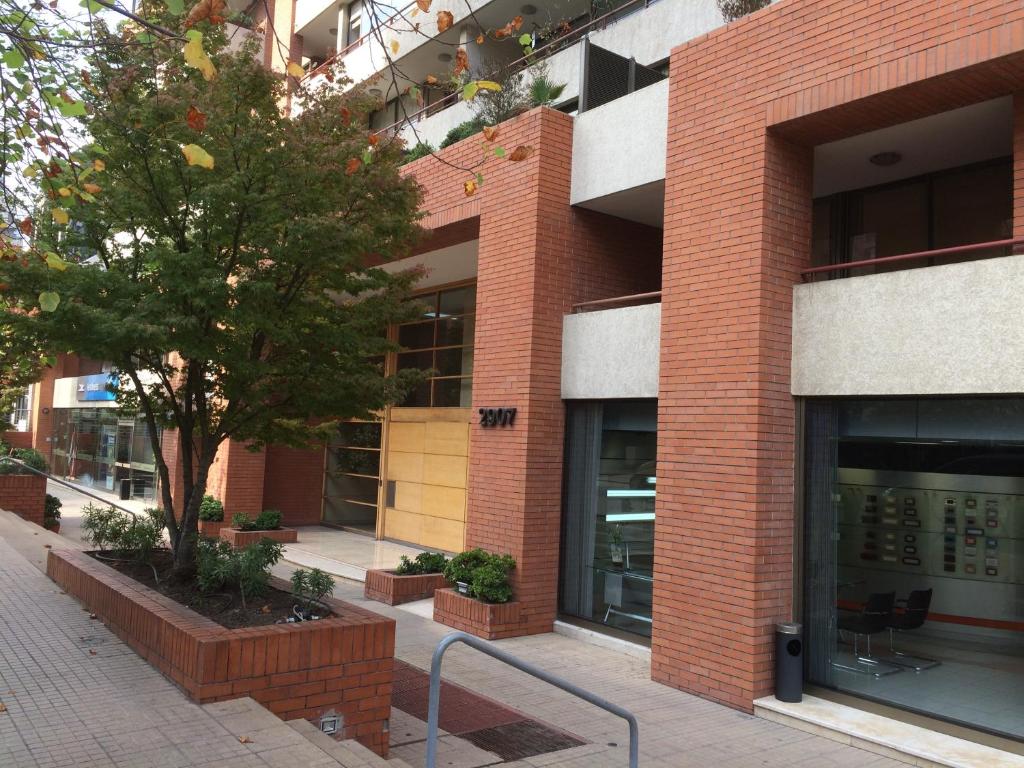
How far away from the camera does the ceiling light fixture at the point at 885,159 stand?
9188mm

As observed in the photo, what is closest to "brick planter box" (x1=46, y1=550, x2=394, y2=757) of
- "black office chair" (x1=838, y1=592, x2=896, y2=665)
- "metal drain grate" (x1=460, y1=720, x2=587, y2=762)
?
"metal drain grate" (x1=460, y1=720, x2=587, y2=762)

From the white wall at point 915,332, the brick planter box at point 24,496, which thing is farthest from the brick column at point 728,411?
the brick planter box at point 24,496

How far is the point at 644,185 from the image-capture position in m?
10.5

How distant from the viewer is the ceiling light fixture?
30.1 feet

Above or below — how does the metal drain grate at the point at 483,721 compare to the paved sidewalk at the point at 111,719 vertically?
below

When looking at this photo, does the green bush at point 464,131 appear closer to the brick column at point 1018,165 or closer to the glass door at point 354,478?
the brick column at point 1018,165

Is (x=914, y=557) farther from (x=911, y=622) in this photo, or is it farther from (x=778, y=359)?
(x=778, y=359)

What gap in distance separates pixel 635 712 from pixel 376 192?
19.2ft

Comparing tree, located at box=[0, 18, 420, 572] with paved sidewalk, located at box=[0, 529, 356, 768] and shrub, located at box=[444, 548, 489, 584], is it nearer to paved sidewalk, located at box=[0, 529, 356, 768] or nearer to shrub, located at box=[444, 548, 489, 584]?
paved sidewalk, located at box=[0, 529, 356, 768]

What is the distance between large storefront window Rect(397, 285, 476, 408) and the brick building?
5.39m

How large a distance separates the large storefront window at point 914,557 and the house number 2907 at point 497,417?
416 cm

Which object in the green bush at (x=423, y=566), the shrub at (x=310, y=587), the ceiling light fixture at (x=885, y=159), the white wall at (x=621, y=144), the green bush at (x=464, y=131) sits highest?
the green bush at (x=464, y=131)

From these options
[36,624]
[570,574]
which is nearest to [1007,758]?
[570,574]

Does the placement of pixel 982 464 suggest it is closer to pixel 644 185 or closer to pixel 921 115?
pixel 921 115
